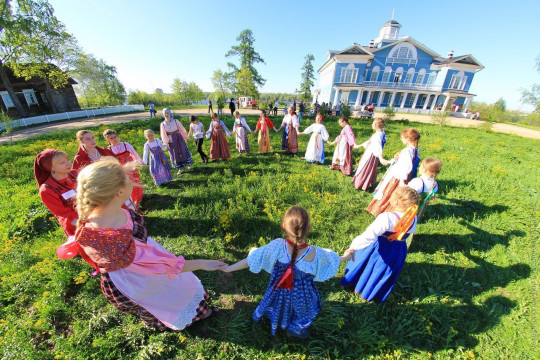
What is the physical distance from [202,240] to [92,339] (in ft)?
6.15

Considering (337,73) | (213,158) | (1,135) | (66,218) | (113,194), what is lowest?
(1,135)

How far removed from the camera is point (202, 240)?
3.96 m

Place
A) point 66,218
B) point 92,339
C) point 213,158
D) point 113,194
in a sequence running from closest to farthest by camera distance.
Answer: point 113,194
point 92,339
point 66,218
point 213,158

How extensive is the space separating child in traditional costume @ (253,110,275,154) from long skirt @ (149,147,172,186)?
13.2ft

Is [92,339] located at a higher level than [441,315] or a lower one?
lower

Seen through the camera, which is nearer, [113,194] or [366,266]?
[113,194]

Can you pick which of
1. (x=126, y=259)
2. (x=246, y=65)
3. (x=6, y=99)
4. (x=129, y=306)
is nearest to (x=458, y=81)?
(x=246, y=65)

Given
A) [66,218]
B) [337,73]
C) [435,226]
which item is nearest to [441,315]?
[435,226]

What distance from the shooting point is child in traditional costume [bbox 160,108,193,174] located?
6.42 meters

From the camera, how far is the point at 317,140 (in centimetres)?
752

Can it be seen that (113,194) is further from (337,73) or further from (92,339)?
(337,73)

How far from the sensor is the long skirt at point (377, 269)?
260cm

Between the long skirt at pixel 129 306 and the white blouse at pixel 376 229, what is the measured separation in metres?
2.06

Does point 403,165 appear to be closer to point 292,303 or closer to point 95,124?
point 292,303
